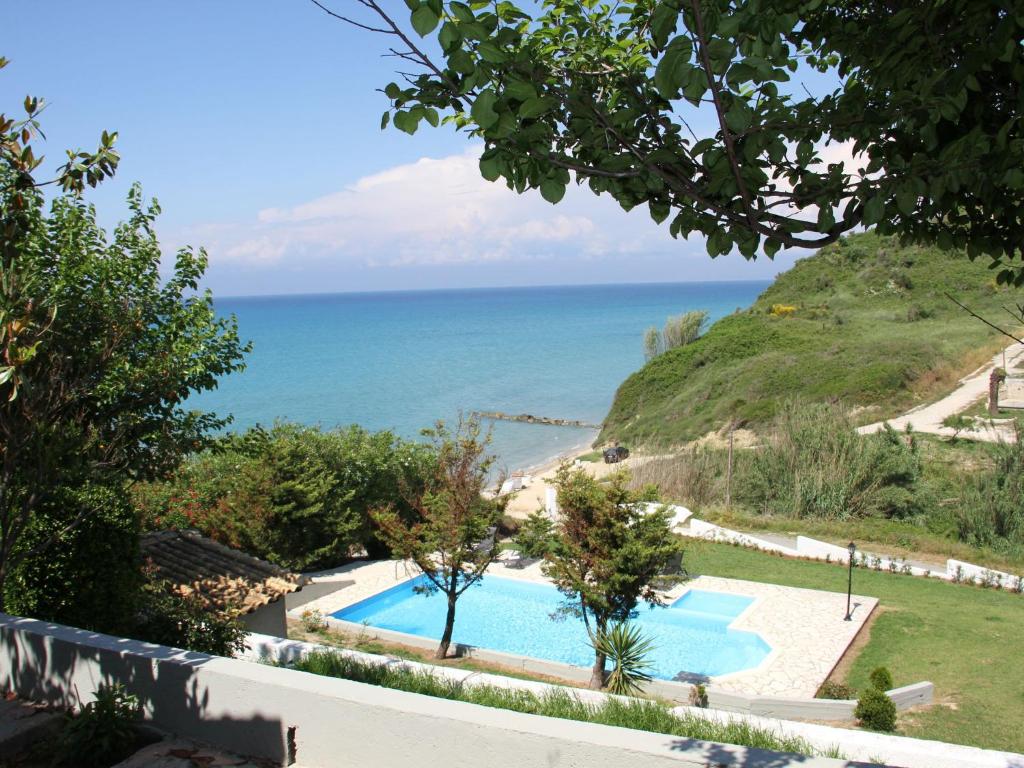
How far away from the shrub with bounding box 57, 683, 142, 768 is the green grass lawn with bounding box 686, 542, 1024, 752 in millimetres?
9534

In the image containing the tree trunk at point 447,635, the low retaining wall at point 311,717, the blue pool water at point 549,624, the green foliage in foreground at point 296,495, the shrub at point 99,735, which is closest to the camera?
the low retaining wall at point 311,717

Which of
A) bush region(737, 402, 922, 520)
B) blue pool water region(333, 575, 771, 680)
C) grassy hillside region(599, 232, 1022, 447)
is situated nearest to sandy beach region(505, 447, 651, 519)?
blue pool water region(333, 575, 771, 680)

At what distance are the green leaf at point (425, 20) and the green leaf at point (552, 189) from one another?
26.0 inches

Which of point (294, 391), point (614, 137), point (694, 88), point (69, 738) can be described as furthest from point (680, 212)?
point (294, 391)

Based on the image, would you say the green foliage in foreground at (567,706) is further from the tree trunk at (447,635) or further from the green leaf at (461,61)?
the tree trunk at (447,635)

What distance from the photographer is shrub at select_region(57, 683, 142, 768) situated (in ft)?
13.9

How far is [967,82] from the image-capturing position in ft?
8.02

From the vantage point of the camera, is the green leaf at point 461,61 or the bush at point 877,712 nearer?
the green leaf at point 461,61

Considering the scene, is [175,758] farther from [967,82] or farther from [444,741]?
[967,82]

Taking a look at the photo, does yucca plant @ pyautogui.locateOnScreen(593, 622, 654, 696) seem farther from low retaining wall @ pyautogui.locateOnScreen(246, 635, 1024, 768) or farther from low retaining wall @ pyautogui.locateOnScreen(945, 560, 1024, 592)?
low retaining wall @ pyautogui.locateOnScreen(945, 560, 1024, 592)

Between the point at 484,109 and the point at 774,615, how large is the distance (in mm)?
15670

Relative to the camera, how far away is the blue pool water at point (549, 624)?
15.0 m

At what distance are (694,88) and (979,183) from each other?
1.15m

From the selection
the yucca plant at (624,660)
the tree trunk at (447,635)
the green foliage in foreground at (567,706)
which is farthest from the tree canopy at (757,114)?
the tree trunk at (447,635)
